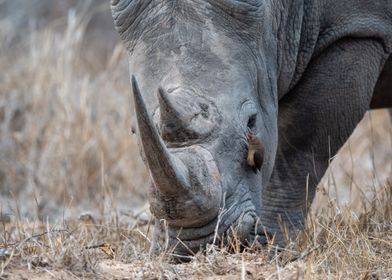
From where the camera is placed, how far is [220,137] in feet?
13.7

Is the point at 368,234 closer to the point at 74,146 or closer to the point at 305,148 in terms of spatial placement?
the point at 305,148

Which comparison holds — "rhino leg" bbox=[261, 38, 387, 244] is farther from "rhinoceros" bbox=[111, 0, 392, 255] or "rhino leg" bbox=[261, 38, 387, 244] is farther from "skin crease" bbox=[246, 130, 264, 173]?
"skin crease" bbox=[246, 130, 264, 173]


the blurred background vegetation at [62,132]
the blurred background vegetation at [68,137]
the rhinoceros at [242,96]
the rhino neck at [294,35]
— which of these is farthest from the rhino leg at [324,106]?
the blurred background vegetation at [62,132]

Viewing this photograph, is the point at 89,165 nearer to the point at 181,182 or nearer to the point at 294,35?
the point at 294,35

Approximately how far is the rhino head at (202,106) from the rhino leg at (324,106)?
0.31 m

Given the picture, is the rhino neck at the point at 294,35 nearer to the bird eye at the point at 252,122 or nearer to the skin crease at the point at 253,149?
the bird eye at the point at 252,122

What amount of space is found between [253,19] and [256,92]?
30 centimetres

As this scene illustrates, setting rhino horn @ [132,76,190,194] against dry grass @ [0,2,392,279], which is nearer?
rhino horn @ [132,76,190,194]

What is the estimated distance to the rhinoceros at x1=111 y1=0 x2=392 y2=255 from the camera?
4.04 metres

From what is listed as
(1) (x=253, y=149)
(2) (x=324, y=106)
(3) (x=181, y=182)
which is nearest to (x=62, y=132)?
(2) (x=324, y=106)

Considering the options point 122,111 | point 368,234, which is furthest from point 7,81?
point 368,234

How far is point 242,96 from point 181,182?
2.03ft

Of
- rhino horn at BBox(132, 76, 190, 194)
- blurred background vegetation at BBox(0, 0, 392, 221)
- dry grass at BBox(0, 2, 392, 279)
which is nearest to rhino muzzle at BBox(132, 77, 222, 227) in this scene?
rhino horn at BBox(132, 76, 190, 194)

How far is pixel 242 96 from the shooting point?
4.37 meters
